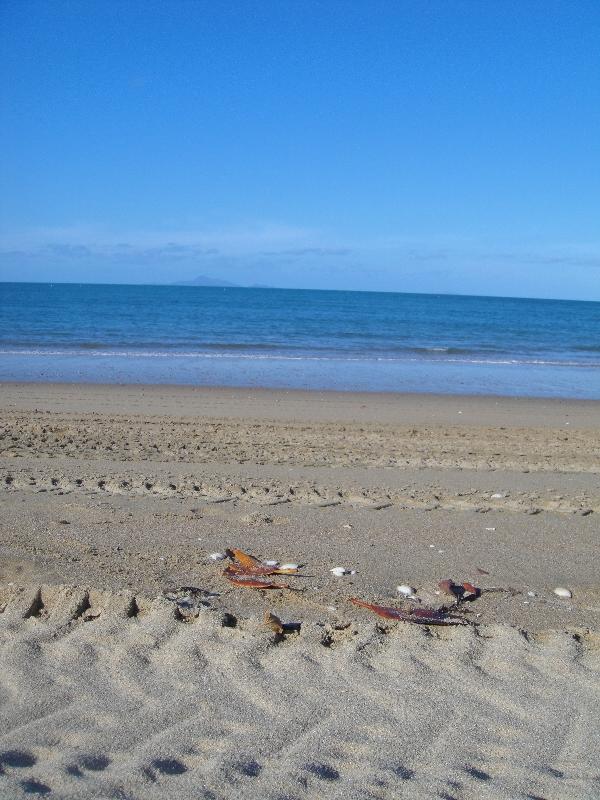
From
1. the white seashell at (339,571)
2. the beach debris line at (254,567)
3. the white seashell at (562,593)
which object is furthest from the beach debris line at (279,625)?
the white seashell at (562,593)

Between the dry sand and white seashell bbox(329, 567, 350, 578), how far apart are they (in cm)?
8

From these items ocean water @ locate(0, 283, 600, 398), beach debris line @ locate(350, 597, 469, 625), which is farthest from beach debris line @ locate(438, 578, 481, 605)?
ocean water @ locate(0, 283, 600, 398)

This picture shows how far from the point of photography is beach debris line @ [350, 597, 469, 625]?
12.1ft

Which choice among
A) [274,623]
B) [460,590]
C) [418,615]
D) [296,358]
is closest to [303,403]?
[296,358]

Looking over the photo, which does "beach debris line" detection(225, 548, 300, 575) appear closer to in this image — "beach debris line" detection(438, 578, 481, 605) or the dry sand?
the dry sand

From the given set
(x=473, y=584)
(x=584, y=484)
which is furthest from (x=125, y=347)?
(x=473, y=584)

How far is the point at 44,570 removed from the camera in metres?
4.12

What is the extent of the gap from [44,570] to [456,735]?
8.39 feet

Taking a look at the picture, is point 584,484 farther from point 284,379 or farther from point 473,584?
point 284,379

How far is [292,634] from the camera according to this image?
11.4 ft

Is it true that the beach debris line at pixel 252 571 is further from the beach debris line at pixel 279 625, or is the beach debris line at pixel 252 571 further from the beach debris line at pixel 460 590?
the beach debris line at pixel 460 590

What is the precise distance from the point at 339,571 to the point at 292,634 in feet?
3.02

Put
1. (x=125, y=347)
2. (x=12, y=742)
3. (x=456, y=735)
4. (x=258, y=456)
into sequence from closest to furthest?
(x=12, y=742) → (x=456, y=735) → (x=258, y=456) → (x=125, y=347)

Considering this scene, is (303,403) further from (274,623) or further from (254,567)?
(274,623)
